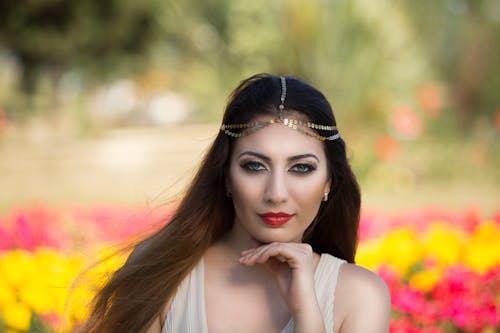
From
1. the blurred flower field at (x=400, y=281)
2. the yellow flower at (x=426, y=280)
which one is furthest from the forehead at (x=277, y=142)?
the yellow flower at (x=426, y=280)

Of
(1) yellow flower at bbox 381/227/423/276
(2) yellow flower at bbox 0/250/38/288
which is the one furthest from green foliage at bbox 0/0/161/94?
(2) yellow flower at bbox 0/250/38/288

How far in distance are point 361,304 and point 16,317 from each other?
1.52 meters

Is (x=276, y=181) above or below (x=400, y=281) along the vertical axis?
above

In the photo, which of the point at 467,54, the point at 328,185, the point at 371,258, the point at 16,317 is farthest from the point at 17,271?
the point at 467,54

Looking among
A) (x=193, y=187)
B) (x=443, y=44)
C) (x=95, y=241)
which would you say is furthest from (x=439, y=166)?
(x=193, y=187)

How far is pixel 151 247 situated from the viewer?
2.67 m

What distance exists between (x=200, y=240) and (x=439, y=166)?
13094 mm

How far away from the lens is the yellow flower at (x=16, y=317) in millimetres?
3164

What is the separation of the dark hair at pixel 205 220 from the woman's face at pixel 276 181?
10 cm

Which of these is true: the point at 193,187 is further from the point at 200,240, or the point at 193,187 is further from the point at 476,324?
the point at 476,324

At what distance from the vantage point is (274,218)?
2412 millimetres

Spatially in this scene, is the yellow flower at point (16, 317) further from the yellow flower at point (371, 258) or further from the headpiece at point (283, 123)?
the yellow flower at point (371, 258)

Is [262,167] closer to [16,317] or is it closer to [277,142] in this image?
[277,142]

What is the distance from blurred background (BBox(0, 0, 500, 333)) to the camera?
11.6 metres
